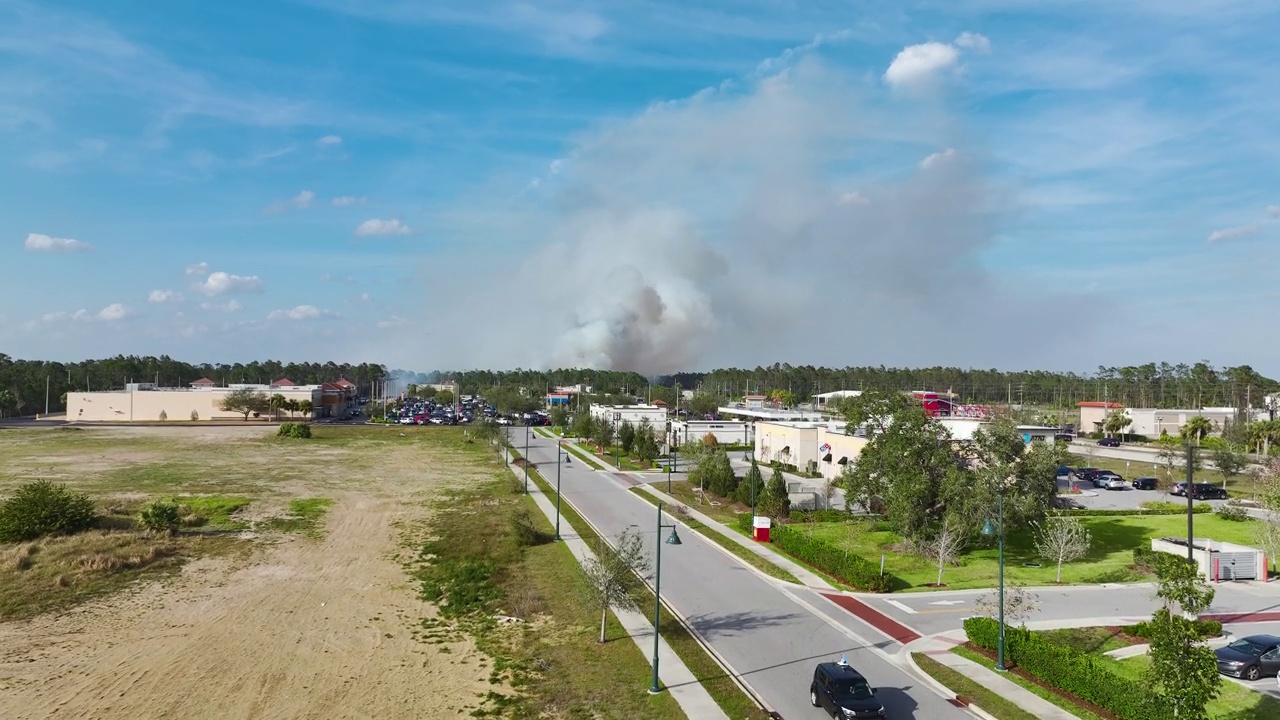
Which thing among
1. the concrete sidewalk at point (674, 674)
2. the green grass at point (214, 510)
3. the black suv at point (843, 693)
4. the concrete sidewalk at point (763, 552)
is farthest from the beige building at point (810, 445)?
the green grass at point (214, 510)

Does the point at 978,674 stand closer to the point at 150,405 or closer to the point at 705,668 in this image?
the point at 705,668

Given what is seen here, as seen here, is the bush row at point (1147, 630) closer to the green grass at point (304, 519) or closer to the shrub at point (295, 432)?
the green grass at point (304, 519)

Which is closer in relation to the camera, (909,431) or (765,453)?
(909,431)

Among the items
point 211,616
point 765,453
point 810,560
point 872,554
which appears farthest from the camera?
point 765,453

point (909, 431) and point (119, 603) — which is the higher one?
point (909, 431)

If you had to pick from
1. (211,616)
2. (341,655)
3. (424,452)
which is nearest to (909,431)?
(341,655)

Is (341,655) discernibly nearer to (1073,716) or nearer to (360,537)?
(360,537)
